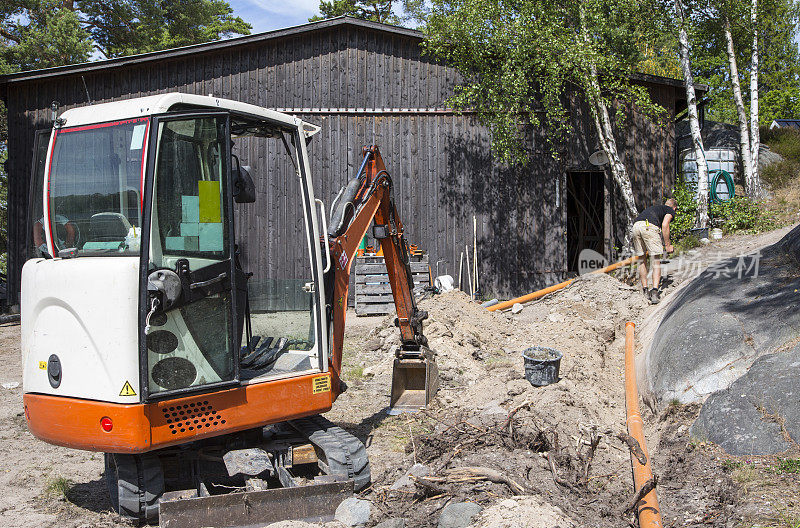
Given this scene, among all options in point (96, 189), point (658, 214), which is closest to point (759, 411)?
point (96, 189)

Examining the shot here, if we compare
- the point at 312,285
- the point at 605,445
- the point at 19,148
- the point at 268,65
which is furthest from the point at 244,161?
the point at 605,445

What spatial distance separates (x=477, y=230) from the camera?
14734mm

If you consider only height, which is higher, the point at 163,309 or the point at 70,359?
the point at 163,309

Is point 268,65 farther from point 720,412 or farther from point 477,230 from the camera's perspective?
point 720,412

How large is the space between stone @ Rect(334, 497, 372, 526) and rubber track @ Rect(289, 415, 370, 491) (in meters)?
0.28

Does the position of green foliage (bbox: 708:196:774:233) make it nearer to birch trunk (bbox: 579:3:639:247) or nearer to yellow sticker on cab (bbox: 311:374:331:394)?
birch trunk (bbox: 579:3:639:247)

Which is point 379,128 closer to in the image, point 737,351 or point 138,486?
point 737,351

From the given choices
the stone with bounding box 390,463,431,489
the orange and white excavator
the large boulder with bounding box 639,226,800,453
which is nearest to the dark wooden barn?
the large boulder with bounding box 639,226,800,453

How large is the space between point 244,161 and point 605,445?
10472mm

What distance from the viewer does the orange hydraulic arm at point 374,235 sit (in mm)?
6020

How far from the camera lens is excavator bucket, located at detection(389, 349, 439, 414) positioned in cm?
750

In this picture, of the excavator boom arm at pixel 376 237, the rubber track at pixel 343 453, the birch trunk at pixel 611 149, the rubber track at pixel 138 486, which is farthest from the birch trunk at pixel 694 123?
the rubber track at pixel 138 486

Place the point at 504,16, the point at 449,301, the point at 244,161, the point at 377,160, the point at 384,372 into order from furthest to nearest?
the point at 244,161, the point at 504,16, the point at 449,301, the point at 384,372, the point at 377,160

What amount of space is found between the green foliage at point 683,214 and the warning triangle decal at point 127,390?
43.9ft
